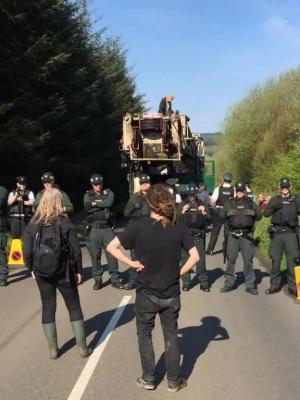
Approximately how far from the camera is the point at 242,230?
9516mm

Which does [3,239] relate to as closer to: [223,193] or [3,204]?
[3,204]

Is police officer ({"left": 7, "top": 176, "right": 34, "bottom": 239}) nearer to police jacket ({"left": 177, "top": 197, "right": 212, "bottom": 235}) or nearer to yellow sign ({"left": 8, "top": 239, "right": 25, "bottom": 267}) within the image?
yellow sign ({"left": 8, "top": 239, "right": 25, "bottom": 267})

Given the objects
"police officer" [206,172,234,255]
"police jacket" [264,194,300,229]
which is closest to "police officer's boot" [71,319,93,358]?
"police jacket" [264,194,300,229]

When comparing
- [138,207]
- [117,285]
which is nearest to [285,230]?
[138,207]

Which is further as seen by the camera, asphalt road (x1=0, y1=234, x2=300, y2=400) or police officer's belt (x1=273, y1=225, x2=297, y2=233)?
police officer's belt (x1=273, y1=225, x2=297, y2=233)

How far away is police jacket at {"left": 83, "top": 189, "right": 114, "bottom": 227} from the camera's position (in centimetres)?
975

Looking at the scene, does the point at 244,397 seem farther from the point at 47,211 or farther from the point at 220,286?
the point at 220,286

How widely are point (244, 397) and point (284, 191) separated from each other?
Answer: 4.92 m

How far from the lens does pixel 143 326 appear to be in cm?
503

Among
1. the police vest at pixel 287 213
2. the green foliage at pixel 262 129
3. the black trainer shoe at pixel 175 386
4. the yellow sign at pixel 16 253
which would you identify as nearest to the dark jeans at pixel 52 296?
the black trainer shoe at pixel 175 386

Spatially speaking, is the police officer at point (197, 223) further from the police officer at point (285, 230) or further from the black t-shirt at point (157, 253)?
the black t-shirt at point (157, 253)

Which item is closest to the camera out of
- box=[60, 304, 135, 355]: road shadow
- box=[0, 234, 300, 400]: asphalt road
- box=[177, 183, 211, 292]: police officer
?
box=[0, 234, 300, 400]: asphalt road

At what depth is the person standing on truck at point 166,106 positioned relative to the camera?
1798 centimetres

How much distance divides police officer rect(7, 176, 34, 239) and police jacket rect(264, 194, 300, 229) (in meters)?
4.99
